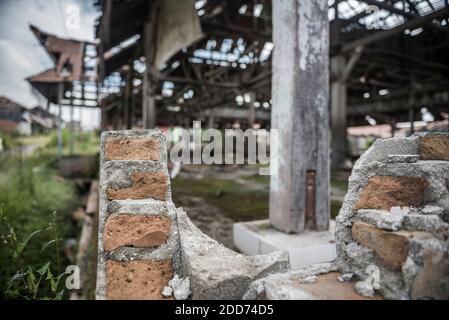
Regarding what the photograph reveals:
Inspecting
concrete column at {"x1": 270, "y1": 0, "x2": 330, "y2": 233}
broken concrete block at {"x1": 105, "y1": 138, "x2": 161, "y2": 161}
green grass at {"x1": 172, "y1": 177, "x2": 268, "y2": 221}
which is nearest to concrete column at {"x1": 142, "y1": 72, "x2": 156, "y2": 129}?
green grass at {"x1": 172, "y1": 177, "x2": 268, "y2": 221}

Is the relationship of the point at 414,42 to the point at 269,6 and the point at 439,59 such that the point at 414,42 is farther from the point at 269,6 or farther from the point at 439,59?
the point at 269,6

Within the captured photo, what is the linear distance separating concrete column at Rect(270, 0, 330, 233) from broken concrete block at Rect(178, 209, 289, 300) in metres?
1.11

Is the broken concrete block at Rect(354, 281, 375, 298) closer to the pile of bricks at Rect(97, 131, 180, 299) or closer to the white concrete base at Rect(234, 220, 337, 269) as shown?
the pile of bricks at Rect(97, 131, 180, 299)

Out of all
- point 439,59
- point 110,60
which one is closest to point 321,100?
point 110,60

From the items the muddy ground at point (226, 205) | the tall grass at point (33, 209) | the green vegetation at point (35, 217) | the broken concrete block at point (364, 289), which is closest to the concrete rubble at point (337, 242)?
the broken concrete block at point (364, 289)

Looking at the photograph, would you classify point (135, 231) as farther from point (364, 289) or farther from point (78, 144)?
point (78, 144)

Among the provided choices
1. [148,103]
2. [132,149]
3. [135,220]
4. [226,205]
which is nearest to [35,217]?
[226,205]

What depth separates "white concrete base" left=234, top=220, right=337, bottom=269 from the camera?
6.31 feet

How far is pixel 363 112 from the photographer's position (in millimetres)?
12617

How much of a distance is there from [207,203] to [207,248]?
94.0 inches

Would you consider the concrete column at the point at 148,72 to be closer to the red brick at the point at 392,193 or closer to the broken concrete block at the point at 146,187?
the broken concrete block at the point at 146,187

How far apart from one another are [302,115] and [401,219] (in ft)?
4.37

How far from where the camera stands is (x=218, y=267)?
38.0 inches
